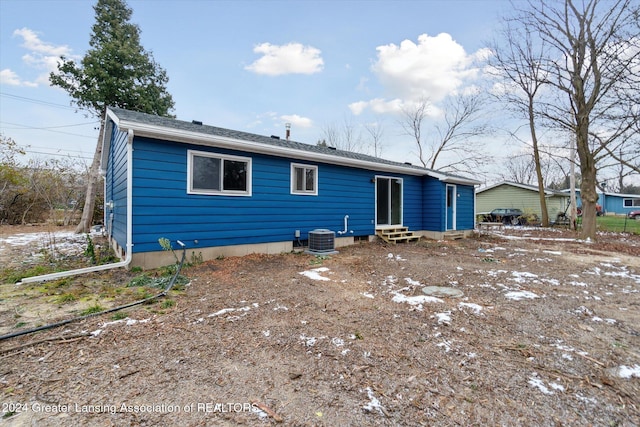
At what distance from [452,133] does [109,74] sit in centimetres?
2234

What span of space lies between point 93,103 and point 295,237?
39.8 ft

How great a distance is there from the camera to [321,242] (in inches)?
297

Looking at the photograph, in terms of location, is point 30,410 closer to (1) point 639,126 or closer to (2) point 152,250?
(2) point 152,250

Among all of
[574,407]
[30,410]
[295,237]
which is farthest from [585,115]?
[30,410]

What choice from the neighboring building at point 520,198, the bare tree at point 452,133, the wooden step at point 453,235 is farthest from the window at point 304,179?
the neighboring building at point 520,198

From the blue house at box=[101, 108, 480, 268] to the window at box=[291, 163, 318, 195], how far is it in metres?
0.03

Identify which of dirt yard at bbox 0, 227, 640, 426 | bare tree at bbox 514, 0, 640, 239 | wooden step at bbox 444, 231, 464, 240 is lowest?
dirt yard at bbox 0, 227, 640, 426

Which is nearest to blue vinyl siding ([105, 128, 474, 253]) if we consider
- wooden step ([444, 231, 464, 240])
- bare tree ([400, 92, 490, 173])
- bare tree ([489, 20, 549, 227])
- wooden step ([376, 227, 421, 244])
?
wooden step ([376, 227, 421, 244])

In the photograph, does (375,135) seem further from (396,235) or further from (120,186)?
(120,186)

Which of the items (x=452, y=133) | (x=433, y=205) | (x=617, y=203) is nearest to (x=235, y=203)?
(x=433, y=205)

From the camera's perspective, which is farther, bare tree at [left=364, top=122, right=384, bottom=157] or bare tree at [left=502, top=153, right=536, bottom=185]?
bare tree at [left=502, top=153, right=536, bottom=185]

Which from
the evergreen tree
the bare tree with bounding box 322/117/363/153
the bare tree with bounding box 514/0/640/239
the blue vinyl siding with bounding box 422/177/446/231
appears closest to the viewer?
the bare tree with bounding box 514/0/640/239

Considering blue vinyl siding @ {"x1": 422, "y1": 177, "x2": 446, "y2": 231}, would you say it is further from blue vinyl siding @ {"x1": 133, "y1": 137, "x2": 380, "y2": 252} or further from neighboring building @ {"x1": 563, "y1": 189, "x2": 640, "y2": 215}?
neighboring building @ {"x1": 563, "y1": 189, "x2": 640, "y2": 215}

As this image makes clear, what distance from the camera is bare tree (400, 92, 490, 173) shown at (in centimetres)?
2236
